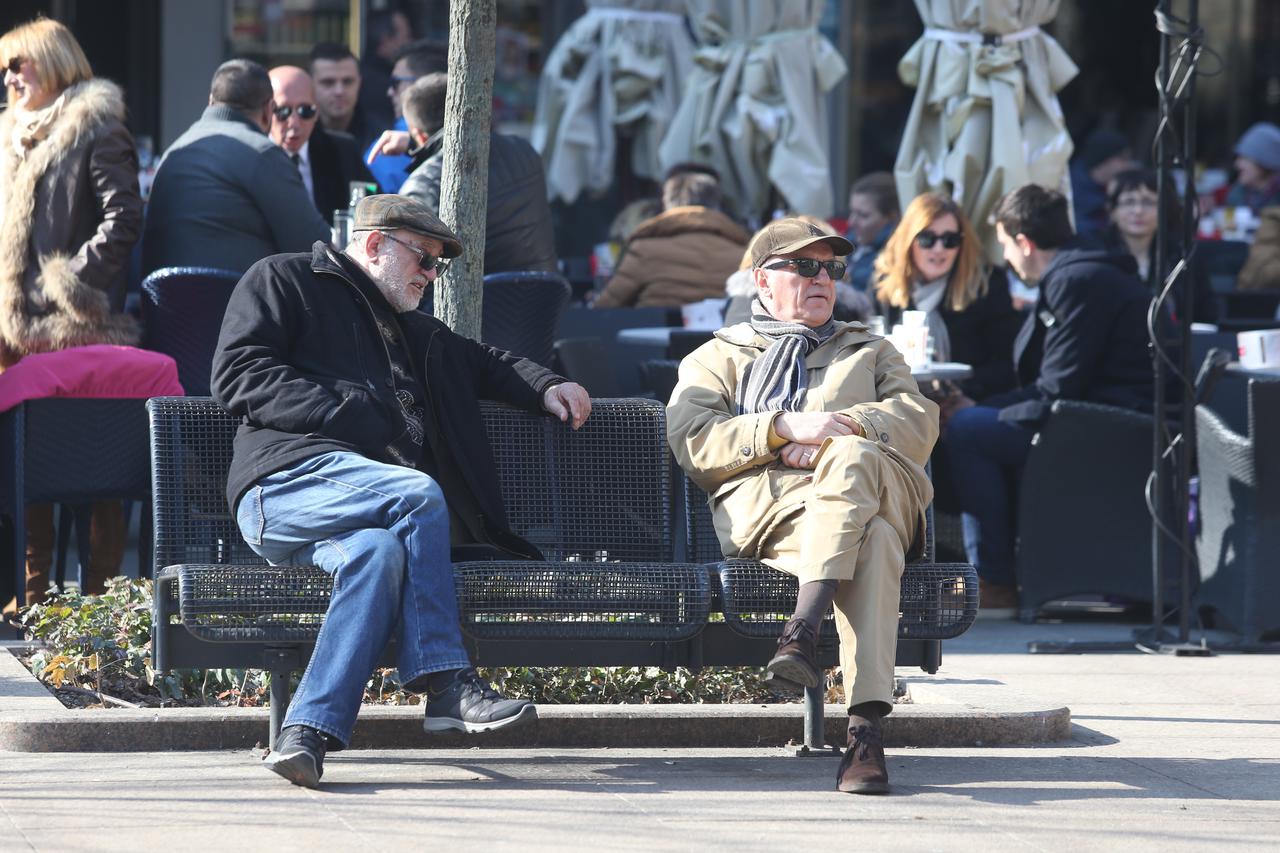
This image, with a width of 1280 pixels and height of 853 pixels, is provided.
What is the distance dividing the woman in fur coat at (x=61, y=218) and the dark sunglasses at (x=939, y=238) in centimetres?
328

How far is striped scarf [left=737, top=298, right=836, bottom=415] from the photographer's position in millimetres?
5574

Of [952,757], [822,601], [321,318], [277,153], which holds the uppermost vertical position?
[277,153]

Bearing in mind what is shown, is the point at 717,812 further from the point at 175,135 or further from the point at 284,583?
the point at 175,135

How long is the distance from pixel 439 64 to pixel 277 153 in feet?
5.57

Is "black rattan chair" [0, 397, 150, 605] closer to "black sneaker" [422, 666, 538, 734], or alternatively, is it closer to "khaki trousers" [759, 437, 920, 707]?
"black sneaker" [422, 666, 538, 734]

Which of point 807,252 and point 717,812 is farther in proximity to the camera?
point 807,252

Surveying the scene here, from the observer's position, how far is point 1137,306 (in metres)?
7.88

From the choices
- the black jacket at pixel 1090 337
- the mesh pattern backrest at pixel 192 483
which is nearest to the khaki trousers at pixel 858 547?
the mesh pattern backrest at pixel 192 483

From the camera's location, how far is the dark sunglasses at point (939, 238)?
8500 mm

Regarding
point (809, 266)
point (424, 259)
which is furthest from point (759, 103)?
point (424, 259)

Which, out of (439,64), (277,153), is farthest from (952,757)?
(439,64)

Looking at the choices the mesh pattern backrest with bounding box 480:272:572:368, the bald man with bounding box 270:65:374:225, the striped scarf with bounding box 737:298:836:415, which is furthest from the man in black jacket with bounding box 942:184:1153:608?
the bald man with bounding box 270:65:374:225

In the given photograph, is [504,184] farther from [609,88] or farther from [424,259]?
[609,88]

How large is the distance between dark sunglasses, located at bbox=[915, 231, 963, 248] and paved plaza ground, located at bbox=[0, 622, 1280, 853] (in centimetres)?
299
